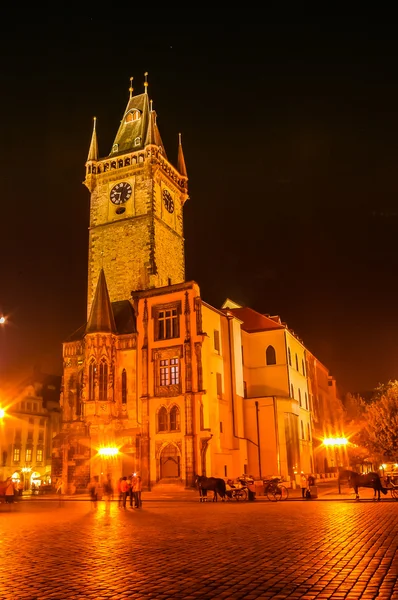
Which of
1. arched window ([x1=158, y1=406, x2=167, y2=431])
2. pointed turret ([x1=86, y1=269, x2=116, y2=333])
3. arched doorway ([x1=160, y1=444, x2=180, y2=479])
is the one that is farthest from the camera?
pointed turret ([x1=86, y1=269, x2=116, y2=333])

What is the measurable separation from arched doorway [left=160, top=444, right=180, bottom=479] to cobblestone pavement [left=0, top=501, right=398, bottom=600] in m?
29.3

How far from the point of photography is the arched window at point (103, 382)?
5144 centimetres

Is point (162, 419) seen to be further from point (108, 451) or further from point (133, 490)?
point (133, 490)

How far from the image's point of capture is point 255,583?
8836mm

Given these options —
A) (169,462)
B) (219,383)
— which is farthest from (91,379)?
(219,383)

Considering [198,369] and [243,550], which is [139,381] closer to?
[198,369]

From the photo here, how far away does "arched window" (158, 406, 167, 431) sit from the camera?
49156mm

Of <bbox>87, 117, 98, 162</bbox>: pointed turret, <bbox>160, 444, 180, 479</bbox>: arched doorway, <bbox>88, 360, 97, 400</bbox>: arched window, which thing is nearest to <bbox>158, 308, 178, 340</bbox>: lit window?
<bbox>88, 360, 97, 400</bbox>: arched window

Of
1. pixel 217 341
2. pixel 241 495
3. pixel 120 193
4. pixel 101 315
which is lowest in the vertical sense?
pixel 241 495

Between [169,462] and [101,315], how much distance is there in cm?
1456

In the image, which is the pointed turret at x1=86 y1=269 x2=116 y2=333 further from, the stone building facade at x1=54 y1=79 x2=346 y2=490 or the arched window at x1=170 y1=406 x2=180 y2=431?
the arched window at x1=170 y1=406 x2=180 y2=431

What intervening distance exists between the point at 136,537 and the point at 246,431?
135 ft

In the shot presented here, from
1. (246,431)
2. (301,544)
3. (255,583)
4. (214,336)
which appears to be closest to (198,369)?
(214,336)

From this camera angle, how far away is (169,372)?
50.4m
